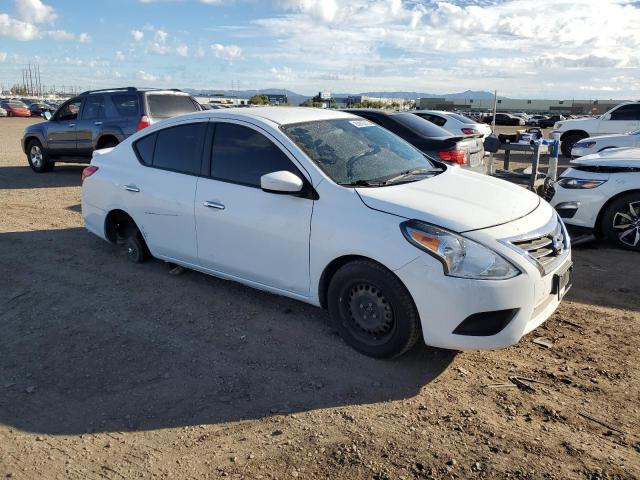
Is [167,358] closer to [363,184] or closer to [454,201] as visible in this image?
[363,184]

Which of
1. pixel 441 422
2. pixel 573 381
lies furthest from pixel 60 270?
pixel 573 381

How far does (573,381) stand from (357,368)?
139cm

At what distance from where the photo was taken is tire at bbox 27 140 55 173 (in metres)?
12.5

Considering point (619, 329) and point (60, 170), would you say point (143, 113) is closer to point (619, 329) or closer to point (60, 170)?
point (60, 170)

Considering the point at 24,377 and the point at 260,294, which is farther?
the point at 260,294

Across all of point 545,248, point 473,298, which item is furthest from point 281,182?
point 545,248

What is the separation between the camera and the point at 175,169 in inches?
199

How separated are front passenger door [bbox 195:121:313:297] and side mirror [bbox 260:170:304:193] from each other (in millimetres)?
126

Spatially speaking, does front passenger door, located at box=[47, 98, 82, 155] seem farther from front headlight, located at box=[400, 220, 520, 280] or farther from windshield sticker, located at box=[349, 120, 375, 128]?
front headlight, located at box=[400, 220, 520, 280]

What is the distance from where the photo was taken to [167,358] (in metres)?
3.92

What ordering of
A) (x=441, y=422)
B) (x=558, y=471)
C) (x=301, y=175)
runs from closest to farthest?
(x=558, y=471) < (x=441, y=422) < (x=301, y=175)

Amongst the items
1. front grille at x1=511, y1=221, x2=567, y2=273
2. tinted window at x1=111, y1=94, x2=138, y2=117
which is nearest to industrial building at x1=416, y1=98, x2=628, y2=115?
tinted window at x1=111, y1=94, x2=138, y2=117

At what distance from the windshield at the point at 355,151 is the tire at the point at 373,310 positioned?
0.74 m

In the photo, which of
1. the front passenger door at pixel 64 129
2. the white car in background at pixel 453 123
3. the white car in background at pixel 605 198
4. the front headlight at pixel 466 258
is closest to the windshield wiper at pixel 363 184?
the front headlight at pixel 466 258
